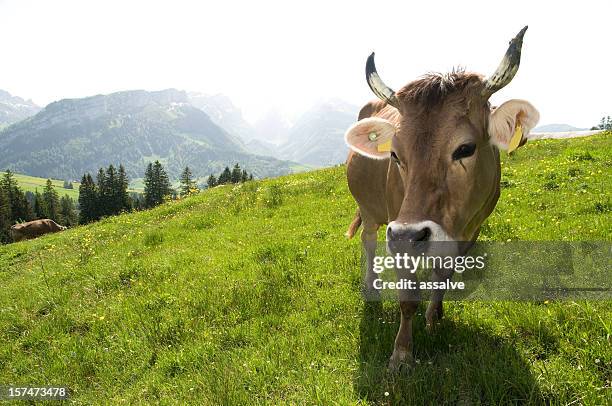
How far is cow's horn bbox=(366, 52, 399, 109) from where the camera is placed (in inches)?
174

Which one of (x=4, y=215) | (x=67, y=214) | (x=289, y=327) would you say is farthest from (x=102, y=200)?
(x=289, y=327)

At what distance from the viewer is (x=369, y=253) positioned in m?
7.30

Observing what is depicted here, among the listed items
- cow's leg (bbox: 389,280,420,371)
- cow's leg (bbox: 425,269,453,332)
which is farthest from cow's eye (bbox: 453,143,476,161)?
cow's leg (bbox: 425,269,453,332)

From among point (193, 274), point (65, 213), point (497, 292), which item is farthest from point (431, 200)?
point (65, 213)

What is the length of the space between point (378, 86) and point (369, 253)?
12.3 ft

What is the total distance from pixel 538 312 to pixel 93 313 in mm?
7798

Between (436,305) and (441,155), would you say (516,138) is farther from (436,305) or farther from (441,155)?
(436,305)

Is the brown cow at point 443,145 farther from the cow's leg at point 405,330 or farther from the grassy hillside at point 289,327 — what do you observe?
the grassy hillside at point 289,327

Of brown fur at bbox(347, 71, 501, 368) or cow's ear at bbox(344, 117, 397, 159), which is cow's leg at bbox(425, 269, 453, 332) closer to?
brown fur at bbox(347, 71, 501, 368)

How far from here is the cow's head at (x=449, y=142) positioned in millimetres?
3639

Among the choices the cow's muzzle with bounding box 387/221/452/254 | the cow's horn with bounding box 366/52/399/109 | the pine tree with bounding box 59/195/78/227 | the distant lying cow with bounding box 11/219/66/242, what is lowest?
the pine tree with bounding box 59/195/78/227

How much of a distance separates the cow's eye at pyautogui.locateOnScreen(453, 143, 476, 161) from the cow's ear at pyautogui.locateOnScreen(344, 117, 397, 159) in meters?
0.87

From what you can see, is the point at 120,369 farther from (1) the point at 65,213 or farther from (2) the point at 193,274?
(1) the point at 65,213

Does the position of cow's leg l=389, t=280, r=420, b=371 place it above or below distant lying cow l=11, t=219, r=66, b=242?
above
